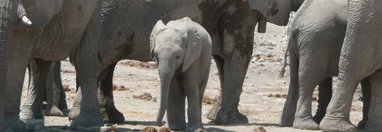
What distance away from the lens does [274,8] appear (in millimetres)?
15312

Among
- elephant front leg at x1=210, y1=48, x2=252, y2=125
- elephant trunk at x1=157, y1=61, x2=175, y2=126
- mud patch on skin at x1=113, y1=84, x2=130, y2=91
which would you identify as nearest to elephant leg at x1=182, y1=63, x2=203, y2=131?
elephant trunk at x1=157, y1=61, x2=175, y2=126

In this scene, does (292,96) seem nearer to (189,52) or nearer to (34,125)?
(189,52)

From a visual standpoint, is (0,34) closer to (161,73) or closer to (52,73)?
(161,73)

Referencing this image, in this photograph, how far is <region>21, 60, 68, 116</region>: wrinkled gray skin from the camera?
13.5 metres

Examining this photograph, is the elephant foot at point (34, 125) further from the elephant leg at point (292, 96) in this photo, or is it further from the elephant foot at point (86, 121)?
the elephant leg at point (292, 96)

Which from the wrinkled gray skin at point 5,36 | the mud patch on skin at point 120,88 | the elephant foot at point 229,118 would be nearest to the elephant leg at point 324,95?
the elephant foot at point 229,118

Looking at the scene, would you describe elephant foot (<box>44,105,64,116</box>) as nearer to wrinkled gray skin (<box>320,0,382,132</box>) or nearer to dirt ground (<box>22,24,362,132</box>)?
dirt ground (<box>22,24,362,132</box>)

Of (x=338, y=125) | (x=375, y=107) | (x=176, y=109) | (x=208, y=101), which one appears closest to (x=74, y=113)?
(x=176, y=109)

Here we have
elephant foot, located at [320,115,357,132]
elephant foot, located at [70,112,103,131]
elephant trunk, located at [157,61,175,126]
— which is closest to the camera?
elephant trunk, located at [157,61,175,126]

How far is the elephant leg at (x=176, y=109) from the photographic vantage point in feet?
42.1

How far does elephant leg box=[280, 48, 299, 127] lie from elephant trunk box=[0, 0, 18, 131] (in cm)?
466

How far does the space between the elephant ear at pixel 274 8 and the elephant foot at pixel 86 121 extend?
2663 mm

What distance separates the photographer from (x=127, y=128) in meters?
13.2

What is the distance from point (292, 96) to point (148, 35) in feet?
5.78
